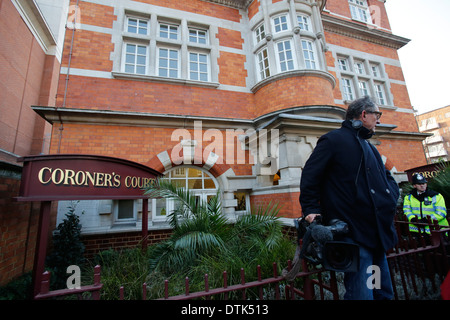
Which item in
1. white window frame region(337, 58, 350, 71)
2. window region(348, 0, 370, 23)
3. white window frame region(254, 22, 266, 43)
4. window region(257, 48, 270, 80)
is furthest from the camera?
window region(348, 0, 370, 23)

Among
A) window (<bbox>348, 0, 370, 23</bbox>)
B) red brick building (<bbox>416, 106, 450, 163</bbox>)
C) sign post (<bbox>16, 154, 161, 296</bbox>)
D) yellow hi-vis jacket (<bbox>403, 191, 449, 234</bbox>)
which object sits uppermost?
red brick building (<bbox>416, 106, 450, 163</bbox>)

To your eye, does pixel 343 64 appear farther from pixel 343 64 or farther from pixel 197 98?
pixel 197 98

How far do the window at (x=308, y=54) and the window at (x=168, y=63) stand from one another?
14.3 ft

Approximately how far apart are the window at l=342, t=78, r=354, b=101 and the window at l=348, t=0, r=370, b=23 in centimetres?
405

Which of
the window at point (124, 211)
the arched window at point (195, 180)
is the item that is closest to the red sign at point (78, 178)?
the window at point (124, 211)

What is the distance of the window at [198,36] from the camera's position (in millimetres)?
7566

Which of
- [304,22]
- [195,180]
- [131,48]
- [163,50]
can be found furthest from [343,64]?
[131,48]

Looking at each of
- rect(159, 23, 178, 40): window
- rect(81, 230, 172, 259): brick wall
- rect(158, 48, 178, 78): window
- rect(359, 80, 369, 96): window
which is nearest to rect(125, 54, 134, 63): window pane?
rect(158, 48, 178, 78): window

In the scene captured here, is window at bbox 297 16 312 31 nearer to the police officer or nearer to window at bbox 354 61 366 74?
window at bbox 354 61 366 74

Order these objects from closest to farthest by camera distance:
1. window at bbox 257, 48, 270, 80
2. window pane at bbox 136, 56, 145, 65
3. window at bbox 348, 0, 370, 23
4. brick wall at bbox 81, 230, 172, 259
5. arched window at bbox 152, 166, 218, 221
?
brick wall at bbox 81, 230, 172, 259, arched window at bbox 152, 166, 218, 221, window pane at bbox 136, 56, 145, 65, window at bbox 257, 48, 270, 80, window at bbox 348, 0, 370, 23

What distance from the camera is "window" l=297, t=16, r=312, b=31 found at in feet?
23.8

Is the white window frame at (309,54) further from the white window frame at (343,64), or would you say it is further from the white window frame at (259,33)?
the white window frame at (343,64)

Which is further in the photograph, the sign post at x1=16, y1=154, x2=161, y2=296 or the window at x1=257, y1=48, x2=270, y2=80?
the window at x1=257, y1=48, x2=270, y2=80

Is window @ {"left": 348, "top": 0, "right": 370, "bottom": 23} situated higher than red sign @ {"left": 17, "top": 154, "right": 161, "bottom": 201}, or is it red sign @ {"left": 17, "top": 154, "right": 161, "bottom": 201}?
window @ {"left": 348, "top": 0, "right": 370, "bottom": 23}
